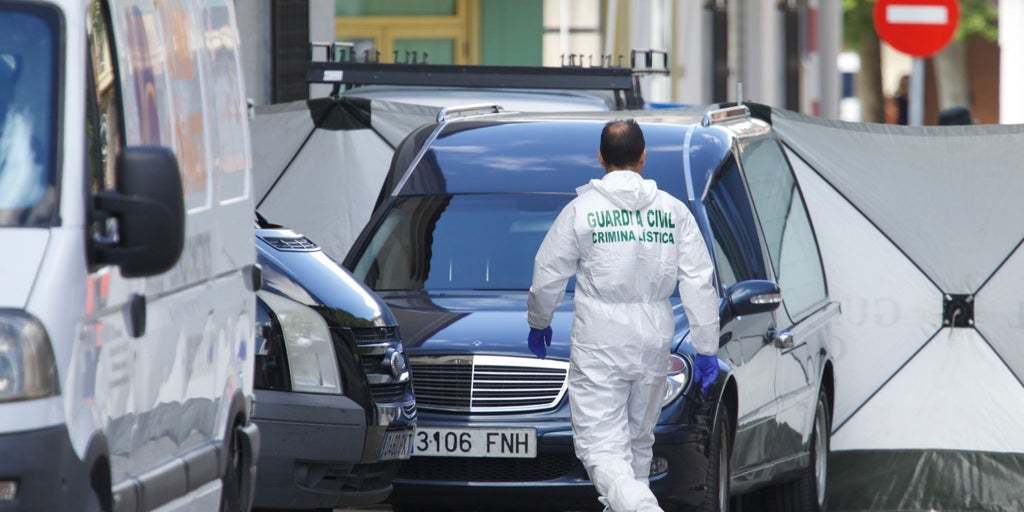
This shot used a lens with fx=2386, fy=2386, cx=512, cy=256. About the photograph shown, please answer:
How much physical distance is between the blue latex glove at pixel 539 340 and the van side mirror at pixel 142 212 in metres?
3.22

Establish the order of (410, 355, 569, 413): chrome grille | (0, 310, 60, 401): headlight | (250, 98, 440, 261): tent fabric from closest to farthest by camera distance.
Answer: (0, 310, 60, 401): headlight, (410, 355, 569, 413): chrome grille, (250, 98, 440, 261): tent fabric

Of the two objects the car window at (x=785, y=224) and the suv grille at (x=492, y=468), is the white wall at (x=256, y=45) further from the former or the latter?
the suv grille at (x=492, y=468)

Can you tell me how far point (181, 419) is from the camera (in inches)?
273

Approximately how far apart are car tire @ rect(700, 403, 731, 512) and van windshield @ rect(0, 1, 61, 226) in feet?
12.8

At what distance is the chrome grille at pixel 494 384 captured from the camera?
9320 millimetres

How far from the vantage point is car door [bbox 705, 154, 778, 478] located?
31.8 ft

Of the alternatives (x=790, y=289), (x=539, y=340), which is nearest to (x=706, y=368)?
(x=539, y=340)

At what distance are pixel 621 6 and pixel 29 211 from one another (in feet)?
76.4

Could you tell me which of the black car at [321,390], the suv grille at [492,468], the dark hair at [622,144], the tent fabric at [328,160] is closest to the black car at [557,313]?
the suv grille at [492,468]

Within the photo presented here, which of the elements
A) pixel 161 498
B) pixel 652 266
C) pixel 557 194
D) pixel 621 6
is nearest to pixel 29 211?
pixel 161 498

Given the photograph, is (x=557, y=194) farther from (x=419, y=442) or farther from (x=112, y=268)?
(x=112, y=268)

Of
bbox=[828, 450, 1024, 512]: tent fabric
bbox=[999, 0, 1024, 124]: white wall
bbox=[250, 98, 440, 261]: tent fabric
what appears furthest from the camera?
bbox=[999, 0, 1024, 124]: white wall

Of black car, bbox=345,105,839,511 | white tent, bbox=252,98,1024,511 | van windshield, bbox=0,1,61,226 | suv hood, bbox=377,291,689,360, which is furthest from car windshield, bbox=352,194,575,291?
van windshield, bbox=0,1,61,226

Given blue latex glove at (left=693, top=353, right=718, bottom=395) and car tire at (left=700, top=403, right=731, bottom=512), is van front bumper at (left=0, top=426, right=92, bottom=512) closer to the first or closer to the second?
blue latex glove at (left=693, top=353, right=718, bottom=395)
